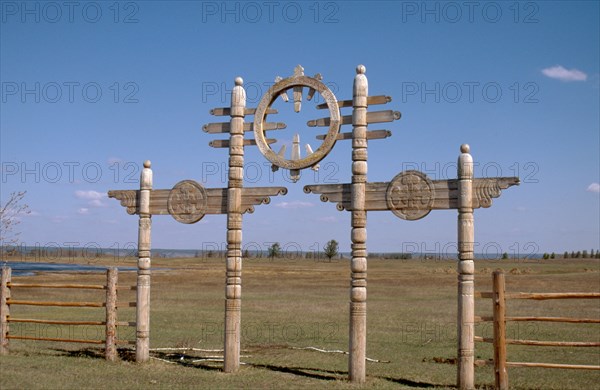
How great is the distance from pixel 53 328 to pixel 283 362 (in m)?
9.03

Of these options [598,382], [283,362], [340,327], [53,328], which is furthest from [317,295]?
[598,382]

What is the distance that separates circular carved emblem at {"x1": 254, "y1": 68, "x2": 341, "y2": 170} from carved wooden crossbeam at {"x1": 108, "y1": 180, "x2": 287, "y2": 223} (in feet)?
2.50

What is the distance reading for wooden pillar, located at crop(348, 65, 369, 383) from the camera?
11359mm

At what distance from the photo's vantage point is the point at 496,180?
1060cm

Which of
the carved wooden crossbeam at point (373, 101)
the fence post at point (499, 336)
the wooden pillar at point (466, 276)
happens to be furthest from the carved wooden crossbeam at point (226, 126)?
the fence post at point (499, 336)

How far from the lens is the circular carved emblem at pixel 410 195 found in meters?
11.1

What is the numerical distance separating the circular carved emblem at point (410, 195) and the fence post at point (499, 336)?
5.31 feet

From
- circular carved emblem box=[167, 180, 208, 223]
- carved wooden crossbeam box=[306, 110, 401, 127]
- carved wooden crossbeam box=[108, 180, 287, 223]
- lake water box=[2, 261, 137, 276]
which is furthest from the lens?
lake water box=[2, 261, 137, 276]

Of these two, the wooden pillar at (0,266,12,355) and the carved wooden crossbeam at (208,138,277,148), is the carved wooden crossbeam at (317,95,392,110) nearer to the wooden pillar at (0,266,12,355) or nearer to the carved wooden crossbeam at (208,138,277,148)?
the carved wooden crossbeam at (208,138,277,148)

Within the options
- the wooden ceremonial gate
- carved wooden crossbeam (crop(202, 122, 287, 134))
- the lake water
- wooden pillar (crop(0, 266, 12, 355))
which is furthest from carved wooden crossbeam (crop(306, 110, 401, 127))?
the lake water

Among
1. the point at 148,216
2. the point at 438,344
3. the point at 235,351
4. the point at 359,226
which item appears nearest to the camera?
the point at 359,226

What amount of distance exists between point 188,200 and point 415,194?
473cm

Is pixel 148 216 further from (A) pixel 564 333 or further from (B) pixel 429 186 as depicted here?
(A) pixel 564 333

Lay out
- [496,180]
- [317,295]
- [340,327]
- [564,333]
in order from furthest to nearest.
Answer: [317,295] < [340,327] < [564,333] < [496,180]
